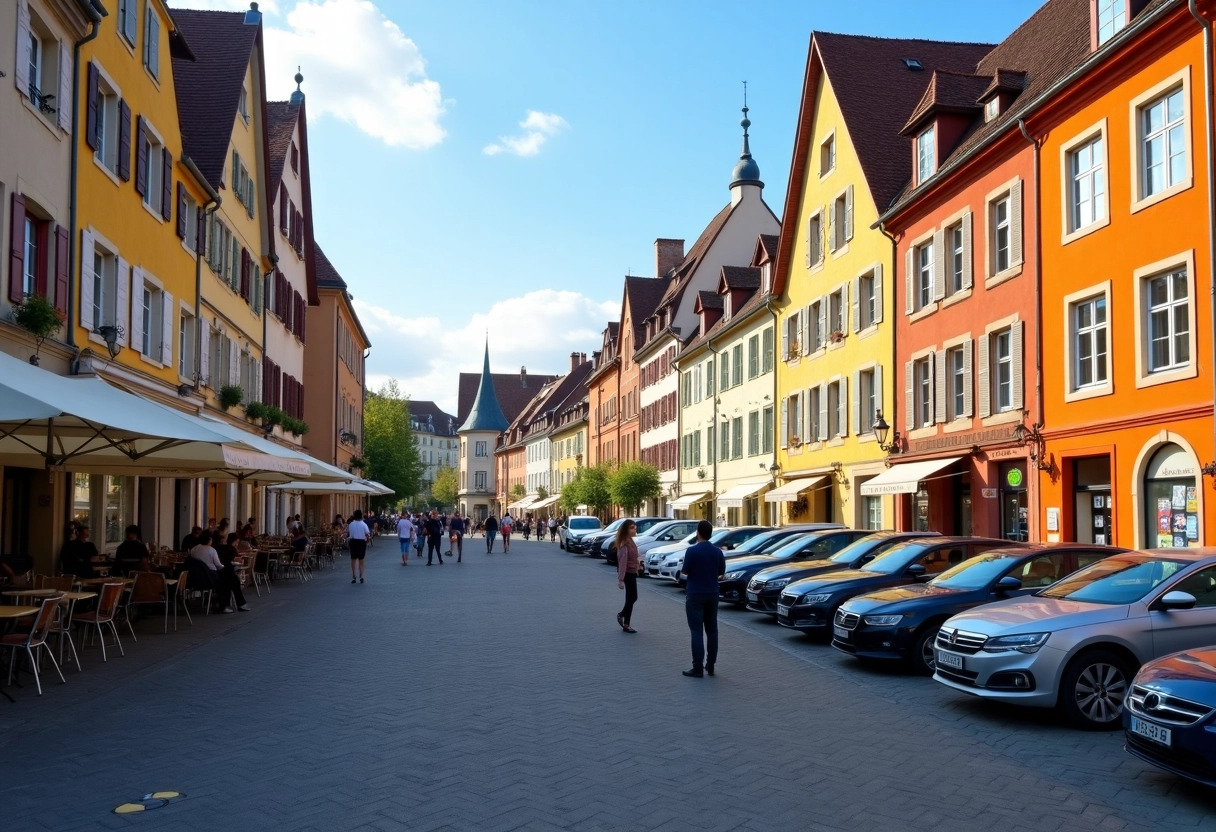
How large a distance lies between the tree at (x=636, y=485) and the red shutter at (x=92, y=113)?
4196cm

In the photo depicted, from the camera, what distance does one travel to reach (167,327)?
24031mm

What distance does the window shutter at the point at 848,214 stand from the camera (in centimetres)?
3331

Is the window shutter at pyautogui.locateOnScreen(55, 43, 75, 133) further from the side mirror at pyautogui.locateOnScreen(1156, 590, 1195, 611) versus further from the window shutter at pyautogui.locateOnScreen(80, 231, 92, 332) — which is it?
the side mirror at pyautogui.locateOnScreen(1156, 590, 1195, 611)

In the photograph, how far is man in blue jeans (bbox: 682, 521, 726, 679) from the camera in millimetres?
12742

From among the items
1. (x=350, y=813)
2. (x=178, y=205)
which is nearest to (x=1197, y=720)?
(x=350, y=813)

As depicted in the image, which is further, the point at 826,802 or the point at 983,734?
the point at 983,734

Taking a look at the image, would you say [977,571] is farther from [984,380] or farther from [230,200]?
[230,200]

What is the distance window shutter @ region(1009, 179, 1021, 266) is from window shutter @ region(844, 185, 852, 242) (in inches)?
382

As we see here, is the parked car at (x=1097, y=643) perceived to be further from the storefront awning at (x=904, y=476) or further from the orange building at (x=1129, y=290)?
the storefront awning at (x=904, y=476)

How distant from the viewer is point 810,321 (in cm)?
3712

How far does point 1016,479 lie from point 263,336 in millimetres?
23457

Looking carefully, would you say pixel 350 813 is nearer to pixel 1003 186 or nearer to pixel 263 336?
pixel 1003 186

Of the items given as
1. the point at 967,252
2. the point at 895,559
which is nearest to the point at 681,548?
the point at 967,252

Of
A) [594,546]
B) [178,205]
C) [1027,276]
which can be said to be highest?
[178,205]
